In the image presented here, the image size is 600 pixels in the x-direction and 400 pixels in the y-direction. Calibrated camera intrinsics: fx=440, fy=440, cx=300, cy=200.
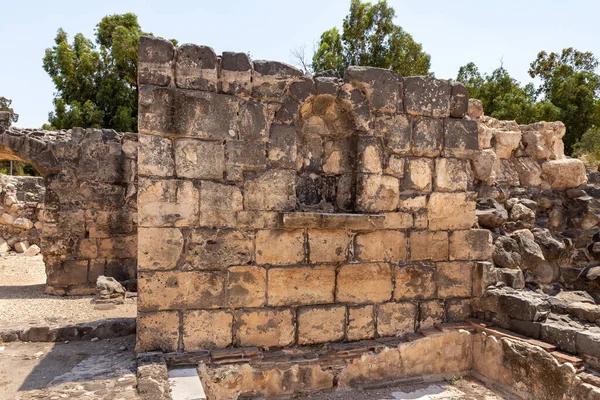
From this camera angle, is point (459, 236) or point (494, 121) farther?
point (494, 121)

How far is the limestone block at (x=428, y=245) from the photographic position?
4535 millimetres

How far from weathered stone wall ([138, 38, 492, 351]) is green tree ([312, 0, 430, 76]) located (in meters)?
19.9

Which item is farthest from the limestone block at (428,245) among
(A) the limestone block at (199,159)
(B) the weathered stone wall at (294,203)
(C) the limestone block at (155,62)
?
(C) the limestone block at (155,62)

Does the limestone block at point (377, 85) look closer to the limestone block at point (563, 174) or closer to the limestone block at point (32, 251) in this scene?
the limestone block at point (563, 174)

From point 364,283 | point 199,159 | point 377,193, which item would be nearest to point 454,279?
point 364,283

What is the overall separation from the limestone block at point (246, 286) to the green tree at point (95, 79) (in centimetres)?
1780

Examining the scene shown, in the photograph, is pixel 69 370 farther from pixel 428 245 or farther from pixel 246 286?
pixel 428 245

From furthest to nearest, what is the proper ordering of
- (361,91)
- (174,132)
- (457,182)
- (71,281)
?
(71,281)
(457,182)
(361,91)
(174,132)

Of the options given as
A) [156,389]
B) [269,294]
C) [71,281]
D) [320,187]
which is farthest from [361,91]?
[71,281]

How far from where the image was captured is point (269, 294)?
4016mm

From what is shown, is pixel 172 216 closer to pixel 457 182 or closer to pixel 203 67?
pixel 203 67

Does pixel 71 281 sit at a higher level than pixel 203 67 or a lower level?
lower

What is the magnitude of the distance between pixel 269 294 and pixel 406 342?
4.88ft

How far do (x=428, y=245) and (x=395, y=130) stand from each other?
4.09 feet
